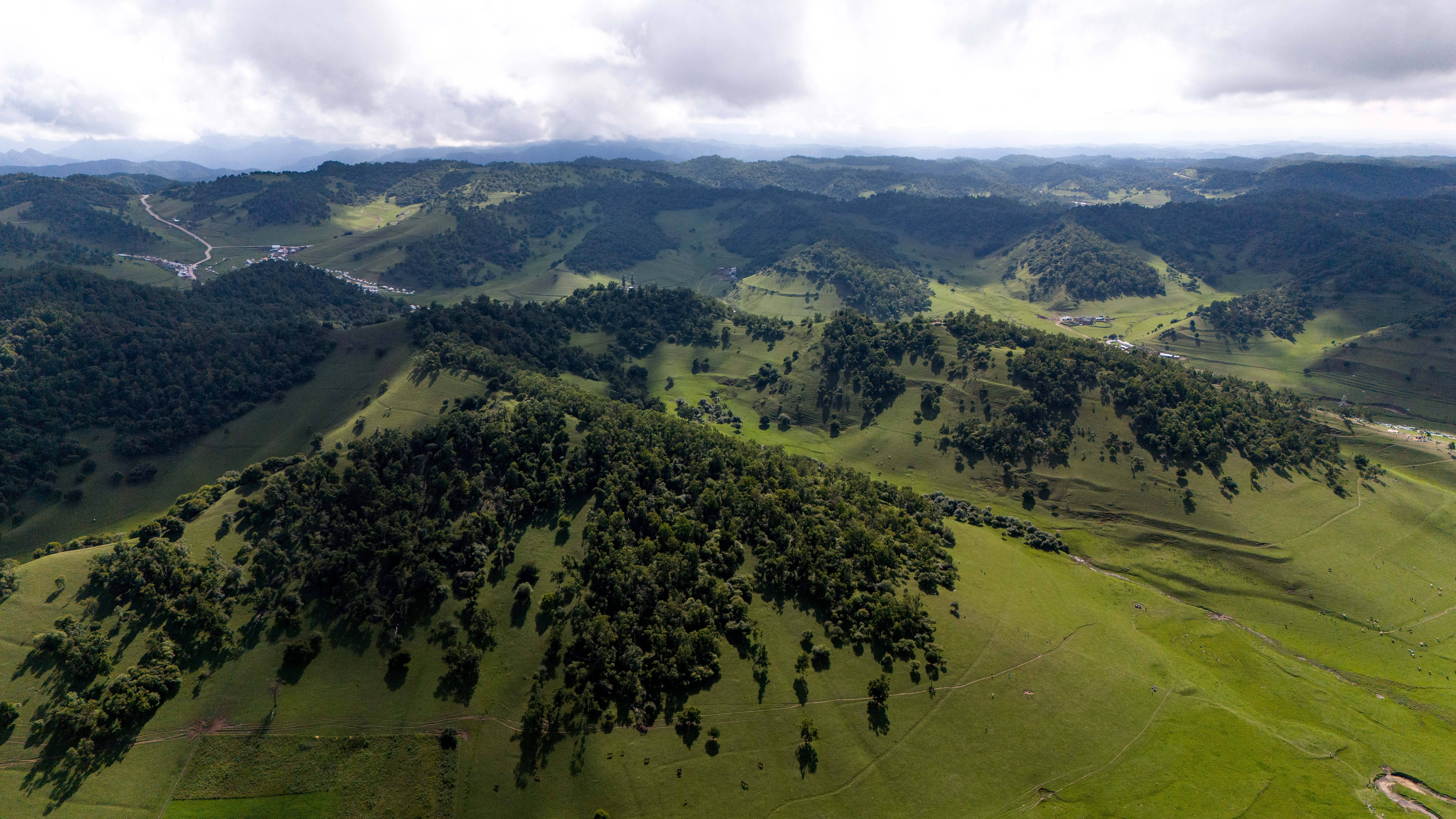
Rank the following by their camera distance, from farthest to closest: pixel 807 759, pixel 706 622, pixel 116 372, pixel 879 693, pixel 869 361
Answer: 1. pixel 869 361
2. pixel 116 372
3. pixel 706 622
4. pixel 879 693
5. pixel 807 759

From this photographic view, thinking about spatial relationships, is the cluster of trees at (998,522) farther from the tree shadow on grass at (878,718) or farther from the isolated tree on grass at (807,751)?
the isolated tree on grass at (807,751)

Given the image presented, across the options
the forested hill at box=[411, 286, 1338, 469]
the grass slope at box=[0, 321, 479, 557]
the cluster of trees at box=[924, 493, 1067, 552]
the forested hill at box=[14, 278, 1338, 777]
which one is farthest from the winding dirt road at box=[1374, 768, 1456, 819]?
the grass slope at box=[0, 321, 479, 557]

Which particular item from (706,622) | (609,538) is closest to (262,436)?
(609,538)

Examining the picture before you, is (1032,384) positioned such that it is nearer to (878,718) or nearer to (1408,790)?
(1408,790)

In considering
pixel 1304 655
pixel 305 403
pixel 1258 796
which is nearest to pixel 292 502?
pixel 305 403

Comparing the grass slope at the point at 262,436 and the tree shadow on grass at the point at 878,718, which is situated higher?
the grass slope at the point at 262,436

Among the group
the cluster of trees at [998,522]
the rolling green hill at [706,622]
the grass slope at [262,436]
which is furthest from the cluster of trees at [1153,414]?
the grass slope at [262,436]

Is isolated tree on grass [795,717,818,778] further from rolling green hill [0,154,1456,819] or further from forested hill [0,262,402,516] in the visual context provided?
forested hill [0,262,402,516]

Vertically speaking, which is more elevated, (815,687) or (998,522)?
(815,687)
